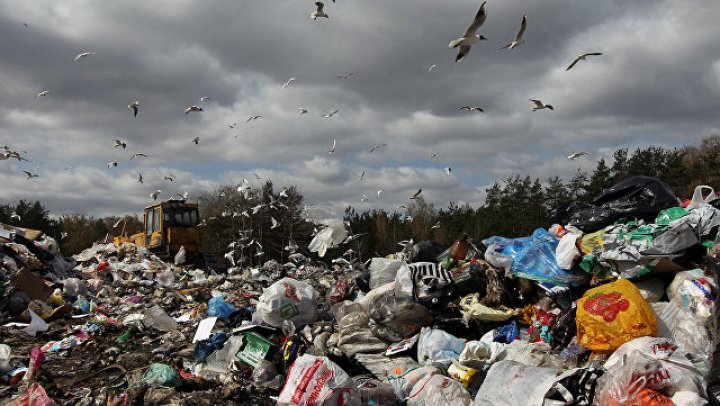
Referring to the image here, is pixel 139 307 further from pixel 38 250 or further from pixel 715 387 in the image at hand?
pixel 715 387

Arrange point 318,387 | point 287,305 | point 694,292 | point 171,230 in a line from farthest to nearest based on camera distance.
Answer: point 171,230, point 287,305, point 694,292, point 318,387

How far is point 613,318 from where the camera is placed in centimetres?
330

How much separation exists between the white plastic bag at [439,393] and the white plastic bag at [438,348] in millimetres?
378

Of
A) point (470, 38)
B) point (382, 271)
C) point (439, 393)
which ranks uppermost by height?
point (470, 38)

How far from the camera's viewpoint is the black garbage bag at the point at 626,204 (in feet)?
14.4

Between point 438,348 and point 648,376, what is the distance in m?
1.44

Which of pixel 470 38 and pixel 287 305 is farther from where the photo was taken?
pixel 287 305

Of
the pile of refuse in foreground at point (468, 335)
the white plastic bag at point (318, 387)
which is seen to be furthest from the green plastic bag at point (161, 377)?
the white plastic bag at point (318, 387)

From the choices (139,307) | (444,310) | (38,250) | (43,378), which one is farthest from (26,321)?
(444,310)

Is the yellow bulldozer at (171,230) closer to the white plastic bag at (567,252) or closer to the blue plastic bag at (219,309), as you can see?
the blue plastic bag at (219,309)

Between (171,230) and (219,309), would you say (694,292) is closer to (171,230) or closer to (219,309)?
(219,309)

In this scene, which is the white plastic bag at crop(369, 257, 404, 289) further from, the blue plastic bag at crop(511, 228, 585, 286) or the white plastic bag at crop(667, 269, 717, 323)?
the white plastic bag at crop(667, 269, 717, 323)

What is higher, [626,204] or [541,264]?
[626,204]

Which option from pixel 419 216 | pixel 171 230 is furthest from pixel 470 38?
pixel 419 216
